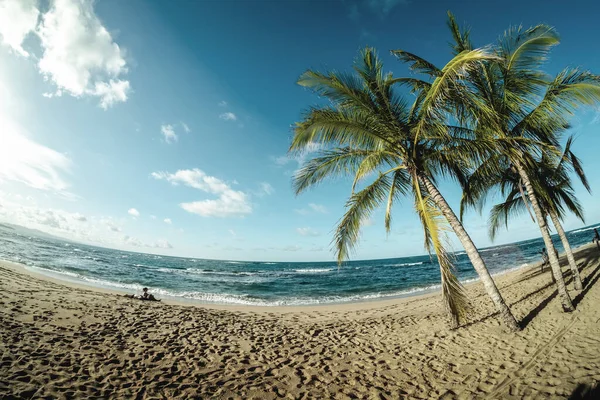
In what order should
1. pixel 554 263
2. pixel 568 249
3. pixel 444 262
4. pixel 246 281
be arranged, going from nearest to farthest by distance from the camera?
pixel 444 262 → pixel 554 263 → pixel 568 249 → pixel 246 281

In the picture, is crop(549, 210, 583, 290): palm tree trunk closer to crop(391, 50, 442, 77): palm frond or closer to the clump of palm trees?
the clump of palm trees

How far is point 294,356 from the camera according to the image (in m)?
5.71

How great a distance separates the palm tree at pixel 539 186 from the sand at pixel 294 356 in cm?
306

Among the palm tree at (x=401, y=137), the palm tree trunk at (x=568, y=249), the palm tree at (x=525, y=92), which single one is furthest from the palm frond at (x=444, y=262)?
the palm tree trunk at (x=568, y=249)

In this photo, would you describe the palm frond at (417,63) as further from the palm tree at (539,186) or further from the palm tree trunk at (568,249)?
the palm tree trunk at (568,249)

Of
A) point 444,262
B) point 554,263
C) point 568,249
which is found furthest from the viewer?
point 568,249

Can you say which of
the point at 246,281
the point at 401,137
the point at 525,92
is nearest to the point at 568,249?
the point at 525,92

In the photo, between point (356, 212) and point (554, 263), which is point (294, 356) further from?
point (554, 263)

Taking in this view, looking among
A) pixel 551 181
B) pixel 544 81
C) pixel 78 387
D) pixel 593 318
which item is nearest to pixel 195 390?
pixel 78 387

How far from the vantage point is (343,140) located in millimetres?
5930

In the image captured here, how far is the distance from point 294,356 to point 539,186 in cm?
797

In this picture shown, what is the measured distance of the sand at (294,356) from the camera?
4.08 metres

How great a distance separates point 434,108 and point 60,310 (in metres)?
12.2

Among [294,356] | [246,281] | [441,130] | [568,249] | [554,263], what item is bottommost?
[246,281]
